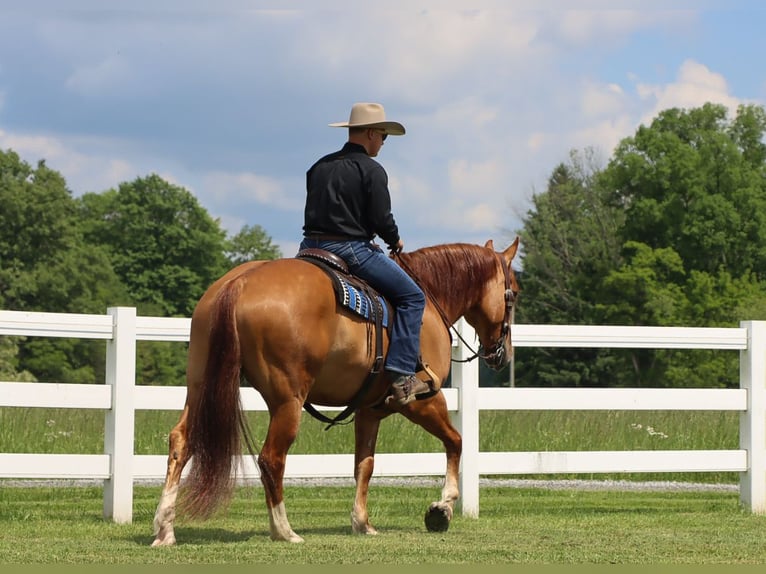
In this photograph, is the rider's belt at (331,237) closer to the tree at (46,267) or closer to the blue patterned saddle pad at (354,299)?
the blue patterned saddle pad at (354,299)

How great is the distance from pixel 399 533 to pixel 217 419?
180cm

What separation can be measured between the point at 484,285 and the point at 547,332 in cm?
146

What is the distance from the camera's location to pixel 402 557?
22.4 feet

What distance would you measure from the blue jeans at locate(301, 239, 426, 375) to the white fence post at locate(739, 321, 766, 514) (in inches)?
163

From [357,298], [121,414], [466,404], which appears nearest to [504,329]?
[466,404]

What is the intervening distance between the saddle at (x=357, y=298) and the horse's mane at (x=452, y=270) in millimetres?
771

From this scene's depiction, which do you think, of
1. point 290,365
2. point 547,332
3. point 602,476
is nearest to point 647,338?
point 547,332

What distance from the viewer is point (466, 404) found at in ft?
33.0

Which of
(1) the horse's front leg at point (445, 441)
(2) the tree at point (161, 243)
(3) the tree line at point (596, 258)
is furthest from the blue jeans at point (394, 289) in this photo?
(2) the tree at point (161, 243)

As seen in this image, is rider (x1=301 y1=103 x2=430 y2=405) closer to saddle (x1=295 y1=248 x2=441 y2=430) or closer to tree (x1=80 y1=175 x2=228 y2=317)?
saddle (x1=295 y1=248 x2=441 y2=430)

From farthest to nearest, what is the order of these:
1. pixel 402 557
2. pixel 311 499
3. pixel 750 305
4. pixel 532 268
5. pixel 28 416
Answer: pixel 532 268
pixel 750 305
pixel 28 416
pixel 311 499
pixel 402 557

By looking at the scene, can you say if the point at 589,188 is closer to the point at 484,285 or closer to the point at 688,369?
the point at 688,369

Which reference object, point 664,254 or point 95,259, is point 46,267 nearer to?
point 95,259

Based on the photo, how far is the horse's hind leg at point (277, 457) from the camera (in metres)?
7.41
